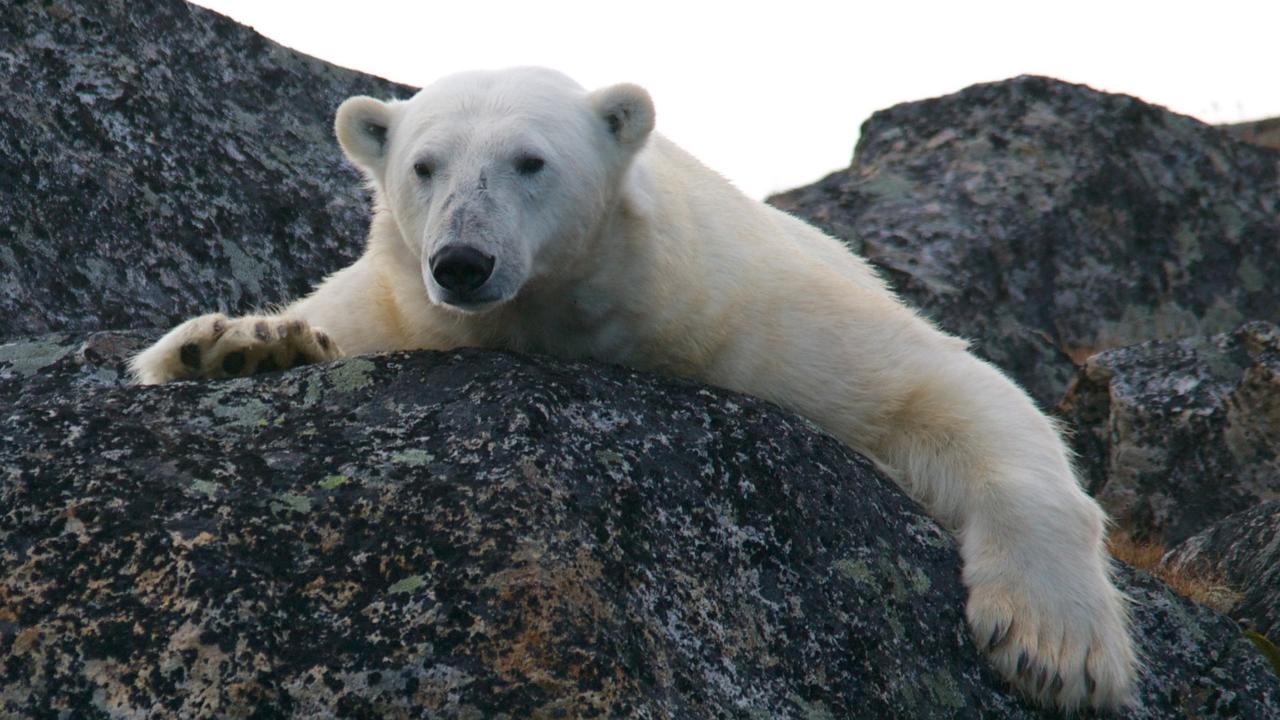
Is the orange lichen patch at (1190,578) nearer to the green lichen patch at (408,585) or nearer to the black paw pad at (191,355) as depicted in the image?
the green lichen patch at (408,585)

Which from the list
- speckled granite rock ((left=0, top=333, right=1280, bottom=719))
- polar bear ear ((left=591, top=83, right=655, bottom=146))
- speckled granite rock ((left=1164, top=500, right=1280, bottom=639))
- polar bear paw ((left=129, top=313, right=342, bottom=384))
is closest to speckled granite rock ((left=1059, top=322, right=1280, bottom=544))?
speckled granite rock ((left=1164, top=500, right=1280, bottom=639))

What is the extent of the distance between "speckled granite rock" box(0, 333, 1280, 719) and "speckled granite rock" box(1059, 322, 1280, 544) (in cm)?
295

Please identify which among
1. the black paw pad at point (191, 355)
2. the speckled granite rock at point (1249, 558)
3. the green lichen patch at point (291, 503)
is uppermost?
the green lichen patch at point (291, 503)

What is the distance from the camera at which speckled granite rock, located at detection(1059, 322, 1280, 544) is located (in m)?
6.57

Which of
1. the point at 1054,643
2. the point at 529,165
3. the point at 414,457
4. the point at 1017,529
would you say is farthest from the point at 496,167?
the point at 1054,643

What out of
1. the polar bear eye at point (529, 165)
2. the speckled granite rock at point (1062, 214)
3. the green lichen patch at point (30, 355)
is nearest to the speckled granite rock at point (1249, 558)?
the polar bear eye at point (529, 165)

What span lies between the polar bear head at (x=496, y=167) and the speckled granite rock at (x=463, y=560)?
1.06 feet

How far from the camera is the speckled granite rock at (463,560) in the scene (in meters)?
2.58

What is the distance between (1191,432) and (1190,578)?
1.58 meters

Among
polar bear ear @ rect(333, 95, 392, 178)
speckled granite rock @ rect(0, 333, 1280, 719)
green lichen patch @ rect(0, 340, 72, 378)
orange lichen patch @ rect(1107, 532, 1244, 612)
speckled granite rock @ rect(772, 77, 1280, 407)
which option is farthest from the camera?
speckled granite rock @ rect(772, 77, 1280, 407)

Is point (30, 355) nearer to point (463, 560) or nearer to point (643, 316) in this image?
point (643, 316)

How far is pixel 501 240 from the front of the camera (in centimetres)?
389

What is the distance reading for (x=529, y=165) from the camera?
4.21 m

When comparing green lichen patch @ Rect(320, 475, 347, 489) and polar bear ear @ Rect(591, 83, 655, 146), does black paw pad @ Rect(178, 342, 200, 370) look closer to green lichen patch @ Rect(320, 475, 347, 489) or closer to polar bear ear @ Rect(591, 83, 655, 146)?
green lichen patch @ Rect(320, 475, 347, 489)
